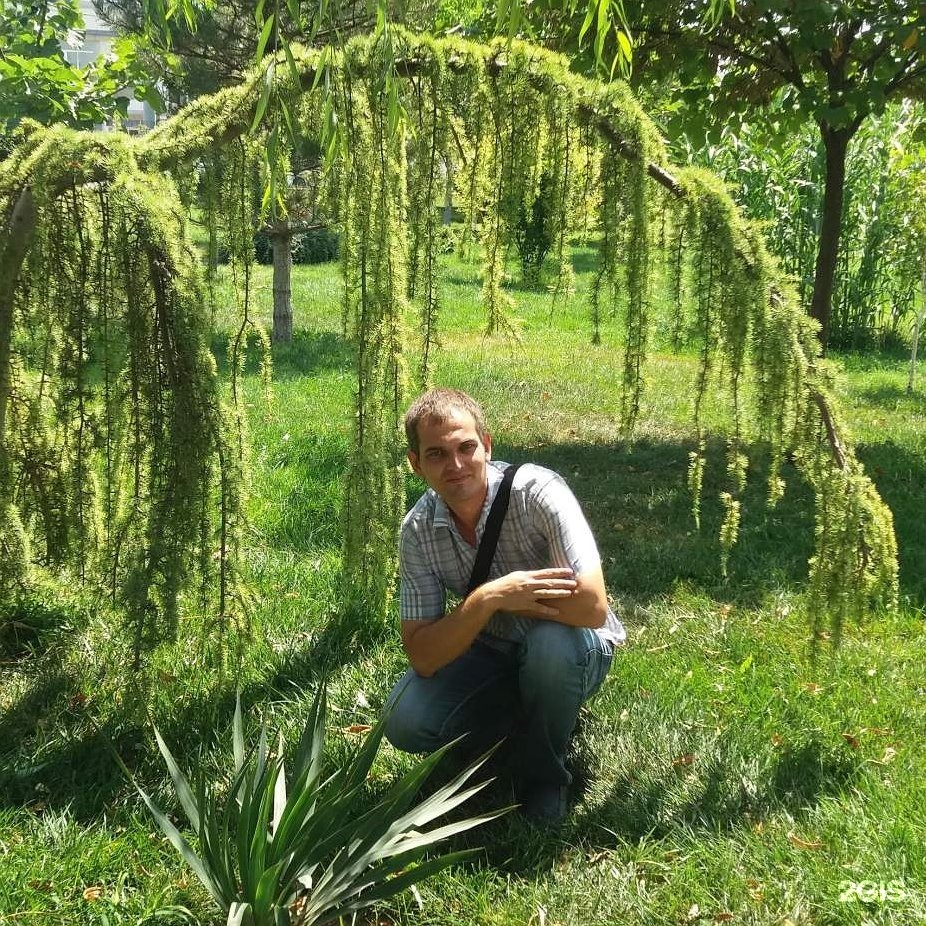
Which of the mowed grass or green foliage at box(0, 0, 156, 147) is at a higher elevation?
green foliage at box(0, 0, 156, 147)

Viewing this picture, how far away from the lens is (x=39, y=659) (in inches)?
152

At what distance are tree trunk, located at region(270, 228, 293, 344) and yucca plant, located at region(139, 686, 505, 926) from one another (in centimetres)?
913

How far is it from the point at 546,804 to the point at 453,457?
1.20 metres

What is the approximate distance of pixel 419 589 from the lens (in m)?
2.91

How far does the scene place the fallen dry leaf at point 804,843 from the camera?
276 cm

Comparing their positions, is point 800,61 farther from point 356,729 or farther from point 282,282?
point 282,282

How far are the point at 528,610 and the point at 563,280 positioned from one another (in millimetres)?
1431

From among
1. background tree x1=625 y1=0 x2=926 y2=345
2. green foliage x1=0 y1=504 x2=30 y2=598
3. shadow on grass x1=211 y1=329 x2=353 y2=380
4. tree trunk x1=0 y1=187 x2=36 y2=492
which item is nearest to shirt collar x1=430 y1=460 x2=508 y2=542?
tree trunk x1=0 y1=187 x2=36 y2=492

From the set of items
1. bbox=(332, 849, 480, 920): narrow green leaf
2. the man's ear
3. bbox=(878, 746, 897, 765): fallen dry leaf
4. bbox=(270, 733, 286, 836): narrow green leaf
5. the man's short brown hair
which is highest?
the man's short brown hair

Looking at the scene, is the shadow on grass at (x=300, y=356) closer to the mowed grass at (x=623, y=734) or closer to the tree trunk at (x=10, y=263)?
the mowed grass at (x=623, y=734)

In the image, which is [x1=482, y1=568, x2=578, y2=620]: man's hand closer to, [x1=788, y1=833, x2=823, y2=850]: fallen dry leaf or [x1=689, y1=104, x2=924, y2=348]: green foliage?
[x1=788, y1=833, x2=823, y2=850]: fallen dry leaf

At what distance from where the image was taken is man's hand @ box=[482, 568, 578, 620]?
2.68 meters

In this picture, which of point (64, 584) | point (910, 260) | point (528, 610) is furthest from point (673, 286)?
point (910, 260)

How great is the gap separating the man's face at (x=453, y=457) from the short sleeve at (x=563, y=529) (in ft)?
0.69
